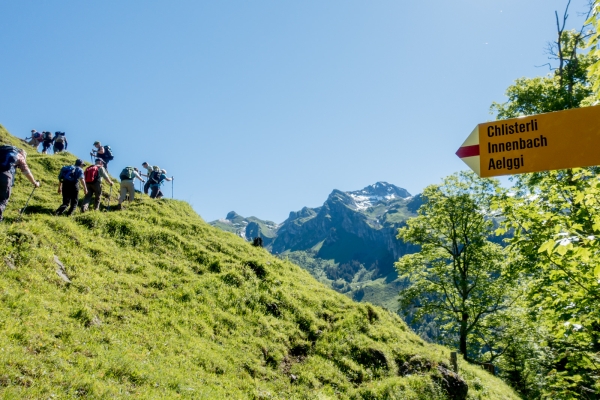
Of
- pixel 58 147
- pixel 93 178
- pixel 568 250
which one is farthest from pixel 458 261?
pixel 58 147

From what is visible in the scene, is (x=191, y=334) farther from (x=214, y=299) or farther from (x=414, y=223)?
(x=414, y=223)

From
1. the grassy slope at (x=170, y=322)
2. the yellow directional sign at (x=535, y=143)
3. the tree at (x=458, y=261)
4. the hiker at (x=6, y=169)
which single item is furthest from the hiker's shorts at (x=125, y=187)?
the tree at (x=458, y=261)

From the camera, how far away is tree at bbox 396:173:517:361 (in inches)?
1090

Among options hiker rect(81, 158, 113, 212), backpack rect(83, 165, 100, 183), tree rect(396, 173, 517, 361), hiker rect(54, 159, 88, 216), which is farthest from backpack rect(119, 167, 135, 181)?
tree rect(396, 173, 517, 361)

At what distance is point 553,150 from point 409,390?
11.4 m

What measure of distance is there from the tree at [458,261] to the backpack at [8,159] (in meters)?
26.5

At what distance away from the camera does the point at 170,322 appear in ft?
37.2

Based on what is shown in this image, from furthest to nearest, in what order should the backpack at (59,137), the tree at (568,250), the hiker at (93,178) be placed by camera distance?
the backpack at (59,137), the hiker at (93,178), the tree at (568,250)

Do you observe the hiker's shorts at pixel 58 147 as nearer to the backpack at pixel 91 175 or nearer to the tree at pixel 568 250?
the backpack at pixel 91 175

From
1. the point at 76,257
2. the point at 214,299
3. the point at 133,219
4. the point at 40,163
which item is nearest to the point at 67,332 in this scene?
the point at 76,257

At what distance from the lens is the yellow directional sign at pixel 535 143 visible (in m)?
3.61

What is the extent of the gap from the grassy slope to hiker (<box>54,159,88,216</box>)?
0.79 meters

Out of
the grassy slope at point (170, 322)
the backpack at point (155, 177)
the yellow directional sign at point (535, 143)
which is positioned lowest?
the grassy slope at point (170, 322)

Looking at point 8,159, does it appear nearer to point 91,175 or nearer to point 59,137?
point 91,175
